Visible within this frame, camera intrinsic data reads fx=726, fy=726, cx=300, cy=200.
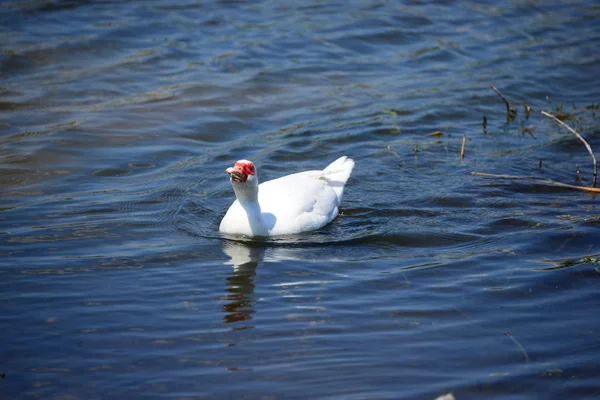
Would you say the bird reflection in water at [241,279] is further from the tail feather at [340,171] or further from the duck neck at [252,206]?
the tail feather at [340,171]

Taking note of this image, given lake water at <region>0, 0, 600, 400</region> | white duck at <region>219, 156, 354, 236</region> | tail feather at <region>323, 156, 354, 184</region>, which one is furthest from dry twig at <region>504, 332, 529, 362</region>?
tail feather at <region>323, 156, 354, 184</region>

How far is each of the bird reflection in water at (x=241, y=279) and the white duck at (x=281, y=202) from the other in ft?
0.83

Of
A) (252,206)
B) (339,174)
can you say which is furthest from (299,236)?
(339,174)

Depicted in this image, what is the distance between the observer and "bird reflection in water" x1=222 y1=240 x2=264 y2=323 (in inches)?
210

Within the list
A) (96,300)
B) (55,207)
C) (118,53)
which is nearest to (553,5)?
(118,53)

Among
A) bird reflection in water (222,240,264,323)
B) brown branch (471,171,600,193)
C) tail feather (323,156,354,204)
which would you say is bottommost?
brown branch (471,171,600,193)

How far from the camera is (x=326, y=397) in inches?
170

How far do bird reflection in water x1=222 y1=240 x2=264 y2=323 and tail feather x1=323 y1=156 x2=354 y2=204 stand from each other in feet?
4.75

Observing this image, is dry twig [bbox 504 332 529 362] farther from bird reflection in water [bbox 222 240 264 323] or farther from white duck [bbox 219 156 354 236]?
white duck [bbox 219 156 354 236]

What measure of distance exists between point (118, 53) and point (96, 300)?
8236 mm

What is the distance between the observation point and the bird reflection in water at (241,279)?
210 inches

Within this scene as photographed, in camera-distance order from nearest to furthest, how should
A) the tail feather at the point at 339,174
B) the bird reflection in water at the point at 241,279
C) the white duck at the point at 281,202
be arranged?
the bird reflection in water at the point at 241,279, the white duck at the point at 281,202, the tail feather at the point at 339,174

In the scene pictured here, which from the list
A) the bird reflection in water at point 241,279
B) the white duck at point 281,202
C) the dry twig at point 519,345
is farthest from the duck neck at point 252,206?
the dry twig at point 519,345

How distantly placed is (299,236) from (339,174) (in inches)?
49.6
